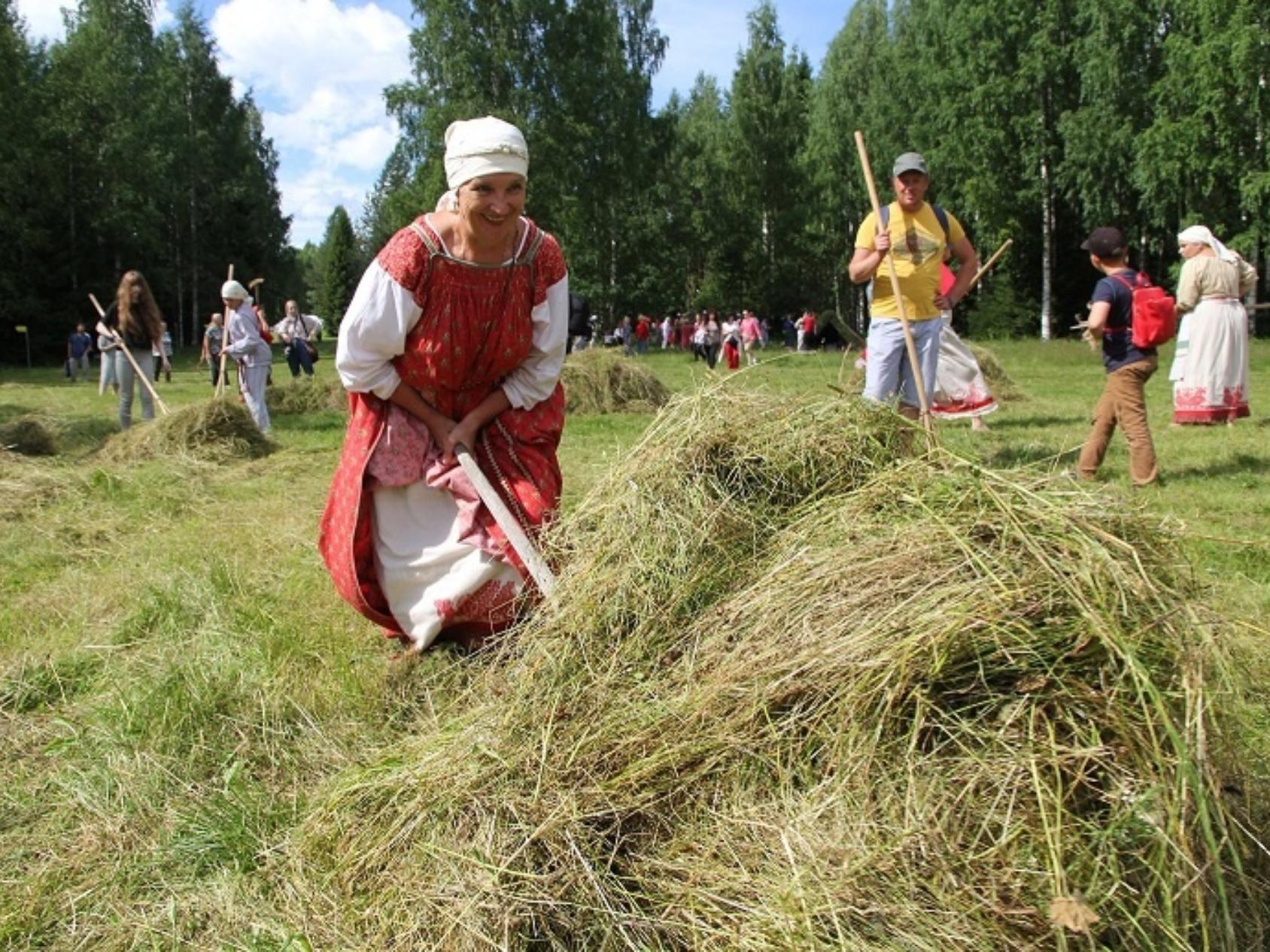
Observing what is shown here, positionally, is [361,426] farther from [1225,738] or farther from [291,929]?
[1225,738]

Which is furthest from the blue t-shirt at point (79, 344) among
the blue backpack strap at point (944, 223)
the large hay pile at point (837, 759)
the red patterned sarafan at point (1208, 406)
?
the large hay pile at point (837, 759)

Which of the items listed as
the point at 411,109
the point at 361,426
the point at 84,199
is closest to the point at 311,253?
the point at 84,199

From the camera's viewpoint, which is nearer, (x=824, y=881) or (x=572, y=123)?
(x=824, y=881)

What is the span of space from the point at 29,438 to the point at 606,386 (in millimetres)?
5153

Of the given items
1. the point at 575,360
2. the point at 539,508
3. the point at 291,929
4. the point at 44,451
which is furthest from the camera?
the point at 575,360

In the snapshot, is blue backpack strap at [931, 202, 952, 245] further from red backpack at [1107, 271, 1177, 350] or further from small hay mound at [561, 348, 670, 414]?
small hay mound at [561, 348, 670, 414]

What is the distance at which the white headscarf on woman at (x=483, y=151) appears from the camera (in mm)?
2924

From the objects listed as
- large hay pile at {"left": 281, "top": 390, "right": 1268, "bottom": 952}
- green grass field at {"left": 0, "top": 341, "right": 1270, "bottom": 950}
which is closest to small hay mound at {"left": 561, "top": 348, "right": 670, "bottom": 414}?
green grass field at {"left": 0, "top": 341, "right": 1270, "bottom": 950}

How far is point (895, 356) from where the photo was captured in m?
5.55

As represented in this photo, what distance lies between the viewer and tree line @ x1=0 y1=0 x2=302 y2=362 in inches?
1214

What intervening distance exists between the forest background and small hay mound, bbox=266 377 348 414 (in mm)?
15821

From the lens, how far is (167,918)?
211 cm

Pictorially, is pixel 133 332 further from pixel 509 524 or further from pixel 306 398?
pixel 509 524

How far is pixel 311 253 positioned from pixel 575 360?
120830mm
